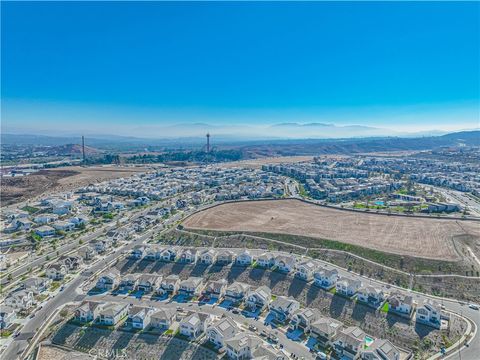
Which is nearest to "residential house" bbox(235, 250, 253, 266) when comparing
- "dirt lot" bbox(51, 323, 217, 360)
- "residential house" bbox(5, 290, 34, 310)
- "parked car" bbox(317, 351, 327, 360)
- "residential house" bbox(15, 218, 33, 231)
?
"dirt lot" bbox(51, 323, 217, 360)

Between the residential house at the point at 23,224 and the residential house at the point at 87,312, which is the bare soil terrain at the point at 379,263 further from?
the residential house at the point at 23,224

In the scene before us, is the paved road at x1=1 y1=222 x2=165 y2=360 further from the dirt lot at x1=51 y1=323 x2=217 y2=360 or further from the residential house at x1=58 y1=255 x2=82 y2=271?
the dirt lot at x1=51 y1=323 x2=217 y2=360

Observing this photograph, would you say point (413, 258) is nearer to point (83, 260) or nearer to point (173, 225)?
point (173, 225)

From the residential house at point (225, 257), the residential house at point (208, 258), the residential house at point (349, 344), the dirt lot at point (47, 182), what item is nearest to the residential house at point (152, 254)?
the residential house at point (208, 258)

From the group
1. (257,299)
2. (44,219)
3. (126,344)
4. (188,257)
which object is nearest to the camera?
(126,344)

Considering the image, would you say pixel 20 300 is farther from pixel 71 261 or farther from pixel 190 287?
pixel 190 287

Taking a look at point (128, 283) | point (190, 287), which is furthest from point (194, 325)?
point (128, 283)

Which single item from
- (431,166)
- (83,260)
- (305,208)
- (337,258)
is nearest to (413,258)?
(337,258)
